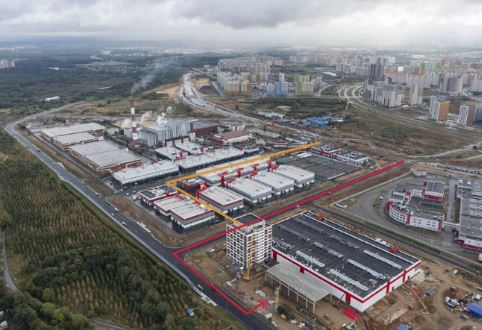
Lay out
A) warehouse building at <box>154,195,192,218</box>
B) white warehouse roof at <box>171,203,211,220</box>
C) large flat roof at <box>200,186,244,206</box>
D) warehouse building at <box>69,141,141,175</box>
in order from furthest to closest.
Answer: warehouse building at <box>69,141,141,175</box>, large flat roof at <box>200,186,244,206</box>, warehouse building at <box>154,195,192,218</box>, white warehouse roof at <box>171,203,211,220</box>

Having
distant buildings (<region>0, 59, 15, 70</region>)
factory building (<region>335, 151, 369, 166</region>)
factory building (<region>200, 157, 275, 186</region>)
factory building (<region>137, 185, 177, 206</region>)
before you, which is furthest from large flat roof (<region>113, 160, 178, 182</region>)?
distant buildings (<region>0, 59, 15, 70</region>)

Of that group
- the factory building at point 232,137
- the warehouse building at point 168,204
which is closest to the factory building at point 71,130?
the factory building at point 232,137

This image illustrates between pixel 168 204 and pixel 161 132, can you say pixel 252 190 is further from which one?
pixel 161 132

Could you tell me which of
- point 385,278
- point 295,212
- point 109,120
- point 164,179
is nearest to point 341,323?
point 385,278

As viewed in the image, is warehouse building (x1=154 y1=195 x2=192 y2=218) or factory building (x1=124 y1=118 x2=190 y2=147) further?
factory building (x1=124 y1=118 x2=190 y2=147)

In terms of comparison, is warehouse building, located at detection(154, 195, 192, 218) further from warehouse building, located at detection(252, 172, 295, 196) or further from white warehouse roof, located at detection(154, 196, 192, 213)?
warehouse building, located at detection(252, 172, 295, 196)

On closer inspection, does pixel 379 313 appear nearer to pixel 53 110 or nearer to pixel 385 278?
pixel 385 278

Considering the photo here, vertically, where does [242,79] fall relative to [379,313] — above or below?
above
